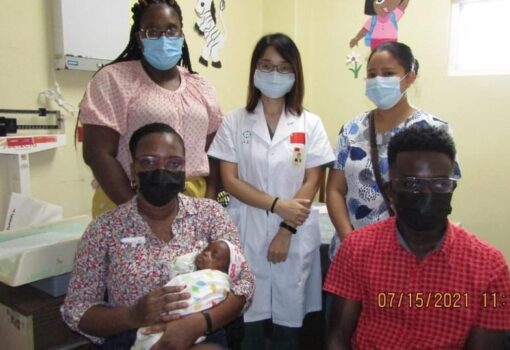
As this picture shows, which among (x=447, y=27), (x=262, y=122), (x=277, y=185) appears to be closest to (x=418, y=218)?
(x=277, y=185)

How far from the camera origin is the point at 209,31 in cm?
340

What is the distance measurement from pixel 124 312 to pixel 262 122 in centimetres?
96

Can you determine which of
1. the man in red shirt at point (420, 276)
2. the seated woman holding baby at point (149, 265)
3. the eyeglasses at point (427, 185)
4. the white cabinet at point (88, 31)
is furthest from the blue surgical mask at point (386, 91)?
the white cabinet at point (88, 31)

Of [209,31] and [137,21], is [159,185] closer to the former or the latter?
[137,21]

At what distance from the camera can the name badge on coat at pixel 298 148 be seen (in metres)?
1.86

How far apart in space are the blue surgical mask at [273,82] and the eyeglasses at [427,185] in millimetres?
800

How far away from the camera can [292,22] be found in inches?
153

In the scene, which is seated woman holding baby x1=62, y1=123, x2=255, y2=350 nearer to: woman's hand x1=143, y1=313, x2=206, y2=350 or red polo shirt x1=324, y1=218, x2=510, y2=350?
woman's hand x1=143, y1=313, x2=206, y2=350

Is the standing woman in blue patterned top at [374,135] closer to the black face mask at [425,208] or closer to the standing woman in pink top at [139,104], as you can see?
the black face mask at [425,208]

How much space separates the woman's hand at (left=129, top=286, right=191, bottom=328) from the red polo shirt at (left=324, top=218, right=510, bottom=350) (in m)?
0.44

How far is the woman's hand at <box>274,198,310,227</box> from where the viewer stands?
5.82 feet

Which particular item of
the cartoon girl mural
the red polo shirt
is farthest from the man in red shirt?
the cartoon girl mural

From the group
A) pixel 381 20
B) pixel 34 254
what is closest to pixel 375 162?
pixel 34 254

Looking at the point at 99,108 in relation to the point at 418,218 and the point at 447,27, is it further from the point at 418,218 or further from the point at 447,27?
the point at 447,27
